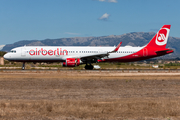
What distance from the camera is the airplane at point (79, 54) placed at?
131 feet

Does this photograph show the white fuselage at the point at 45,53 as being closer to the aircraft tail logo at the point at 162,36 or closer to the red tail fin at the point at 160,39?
the red tail fin at the point at 160,39

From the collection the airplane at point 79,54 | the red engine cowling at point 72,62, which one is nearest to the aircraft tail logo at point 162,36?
the airplane at point 79,54

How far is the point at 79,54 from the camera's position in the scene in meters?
41.4

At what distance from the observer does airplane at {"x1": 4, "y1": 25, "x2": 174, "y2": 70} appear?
39.8 metres

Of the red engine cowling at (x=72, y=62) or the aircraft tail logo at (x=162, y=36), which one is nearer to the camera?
the red engine cowling at (x=72, y=62)

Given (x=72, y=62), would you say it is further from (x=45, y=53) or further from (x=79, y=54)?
(x=45, y=53)

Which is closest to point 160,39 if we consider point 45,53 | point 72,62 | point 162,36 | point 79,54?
point 162,36

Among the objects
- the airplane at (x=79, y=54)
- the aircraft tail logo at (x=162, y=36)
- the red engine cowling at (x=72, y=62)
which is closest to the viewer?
the red engine cowling at (x=72, y=62)

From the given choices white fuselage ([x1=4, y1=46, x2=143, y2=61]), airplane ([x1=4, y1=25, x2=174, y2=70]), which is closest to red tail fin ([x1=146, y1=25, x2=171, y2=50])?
airplane ([x1=4, y1=25, x2=174, y2=70])

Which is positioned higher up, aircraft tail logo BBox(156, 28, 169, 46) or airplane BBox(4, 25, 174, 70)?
aircraft tail logo BBox(156, 28, 169, 46)

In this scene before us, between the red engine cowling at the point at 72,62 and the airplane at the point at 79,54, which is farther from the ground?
the airplane at the point at 79,54

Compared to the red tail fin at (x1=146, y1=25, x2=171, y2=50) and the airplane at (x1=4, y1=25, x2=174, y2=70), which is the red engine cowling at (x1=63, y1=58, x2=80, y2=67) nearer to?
the airplane at (x1=4, y1=25, x2=174, y2=70)

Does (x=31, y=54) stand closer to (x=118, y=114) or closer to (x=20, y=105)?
(x=20, y=105)

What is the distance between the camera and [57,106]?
40.3 ft
